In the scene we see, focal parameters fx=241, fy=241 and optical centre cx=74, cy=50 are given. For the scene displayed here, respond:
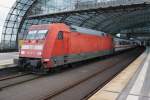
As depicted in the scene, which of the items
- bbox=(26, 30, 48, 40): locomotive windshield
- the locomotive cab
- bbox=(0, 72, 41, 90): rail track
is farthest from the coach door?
bbox=(0, 72, 41, 90): rail track

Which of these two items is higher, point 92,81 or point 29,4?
point 29,4

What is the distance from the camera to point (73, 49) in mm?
19156

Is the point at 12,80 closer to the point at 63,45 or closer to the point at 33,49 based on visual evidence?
the point at 33,49

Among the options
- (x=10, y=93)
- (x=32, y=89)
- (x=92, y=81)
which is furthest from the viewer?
(x=92, y=81)

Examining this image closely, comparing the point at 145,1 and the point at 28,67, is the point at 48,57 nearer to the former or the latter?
the point at 28,67

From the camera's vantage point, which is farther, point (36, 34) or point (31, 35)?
point (31, 35)

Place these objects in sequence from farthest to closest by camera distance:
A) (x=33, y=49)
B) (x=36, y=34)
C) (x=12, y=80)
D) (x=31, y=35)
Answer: (x=31, y=35) → (x=36, y=34) → (x=33, y=49) → (x=12, y=80)

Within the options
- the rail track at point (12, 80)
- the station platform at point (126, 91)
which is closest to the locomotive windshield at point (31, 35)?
the rail track at point (12, 80)

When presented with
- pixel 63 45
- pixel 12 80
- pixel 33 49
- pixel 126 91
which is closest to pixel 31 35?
pixel 33 49

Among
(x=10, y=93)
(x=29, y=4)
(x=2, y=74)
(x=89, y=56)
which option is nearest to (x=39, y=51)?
(x=2, y=74)

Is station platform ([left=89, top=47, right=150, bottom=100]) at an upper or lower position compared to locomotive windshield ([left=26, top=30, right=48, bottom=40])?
lower

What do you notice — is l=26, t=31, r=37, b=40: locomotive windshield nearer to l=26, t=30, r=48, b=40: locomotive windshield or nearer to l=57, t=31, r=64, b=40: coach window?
l=26, t=30, r=48, b=40: locomotive windshield

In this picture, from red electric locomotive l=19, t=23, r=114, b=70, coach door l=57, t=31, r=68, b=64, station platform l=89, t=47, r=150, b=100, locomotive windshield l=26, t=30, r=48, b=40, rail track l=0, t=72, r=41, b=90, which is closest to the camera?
station platform l=89, t=47, r=150, b=100

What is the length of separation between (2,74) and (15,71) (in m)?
1.41
